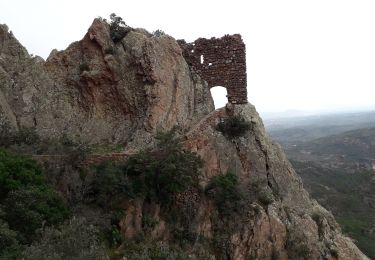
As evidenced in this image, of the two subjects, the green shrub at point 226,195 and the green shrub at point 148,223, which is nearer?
the green shrub at point 148,223

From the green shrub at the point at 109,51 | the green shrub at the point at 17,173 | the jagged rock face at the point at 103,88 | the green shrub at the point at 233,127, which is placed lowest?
the green shrub at the point at 17,173

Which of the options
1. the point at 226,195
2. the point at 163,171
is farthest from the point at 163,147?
the point at 226,195

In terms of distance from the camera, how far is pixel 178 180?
617 inches

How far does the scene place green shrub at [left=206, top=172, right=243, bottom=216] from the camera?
672 inches

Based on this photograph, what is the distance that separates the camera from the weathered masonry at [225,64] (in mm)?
21781

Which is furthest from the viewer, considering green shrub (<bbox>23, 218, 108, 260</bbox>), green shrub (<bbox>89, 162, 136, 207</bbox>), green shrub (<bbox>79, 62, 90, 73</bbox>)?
green shrub (<bbox>79, 62, 90, 73</bbox>)

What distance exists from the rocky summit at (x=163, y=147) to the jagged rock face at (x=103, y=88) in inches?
1.9

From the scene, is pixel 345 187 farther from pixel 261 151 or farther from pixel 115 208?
pixel 115 208

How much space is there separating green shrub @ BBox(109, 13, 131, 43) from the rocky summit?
0.15 meters

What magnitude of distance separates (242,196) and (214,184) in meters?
1.13

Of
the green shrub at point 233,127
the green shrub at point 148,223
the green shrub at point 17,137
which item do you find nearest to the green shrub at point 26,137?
the green shrub at point 17,137

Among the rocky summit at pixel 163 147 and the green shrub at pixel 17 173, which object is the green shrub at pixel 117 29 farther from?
the green shrub at pixel 17 173

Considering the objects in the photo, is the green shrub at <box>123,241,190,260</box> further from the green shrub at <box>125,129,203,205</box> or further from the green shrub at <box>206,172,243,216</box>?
the green shrub at <box>206,172,243,216</box>

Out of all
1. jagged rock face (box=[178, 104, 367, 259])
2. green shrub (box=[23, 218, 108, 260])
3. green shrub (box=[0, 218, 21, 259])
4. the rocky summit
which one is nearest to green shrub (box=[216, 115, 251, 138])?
the rocky summit
